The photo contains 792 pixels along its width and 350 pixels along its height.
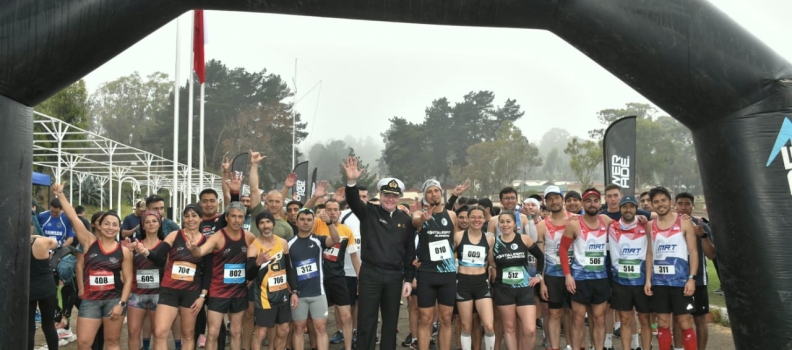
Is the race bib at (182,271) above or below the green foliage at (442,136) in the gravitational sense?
below

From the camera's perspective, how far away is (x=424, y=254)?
641cm

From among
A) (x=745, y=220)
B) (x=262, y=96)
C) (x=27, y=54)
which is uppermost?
(x=262, y=96)

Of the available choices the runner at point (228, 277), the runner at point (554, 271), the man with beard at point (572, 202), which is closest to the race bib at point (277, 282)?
the runner at point (228, 277)

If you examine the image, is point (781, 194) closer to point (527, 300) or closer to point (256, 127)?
point (527, 300)

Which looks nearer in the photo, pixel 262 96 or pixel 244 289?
pixel 244 289

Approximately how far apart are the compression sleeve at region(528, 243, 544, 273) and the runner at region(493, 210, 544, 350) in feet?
0.13

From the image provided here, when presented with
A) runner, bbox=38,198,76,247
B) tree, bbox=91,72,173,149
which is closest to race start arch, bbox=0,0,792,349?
runner, bbox=38,198,76,247

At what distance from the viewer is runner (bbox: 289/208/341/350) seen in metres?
6.45

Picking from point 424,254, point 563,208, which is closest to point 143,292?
point 424,254

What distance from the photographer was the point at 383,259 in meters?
6.04

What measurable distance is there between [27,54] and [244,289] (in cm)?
330

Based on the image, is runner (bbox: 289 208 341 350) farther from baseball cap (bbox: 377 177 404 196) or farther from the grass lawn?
the grass lawn

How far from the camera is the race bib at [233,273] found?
6.12 meters

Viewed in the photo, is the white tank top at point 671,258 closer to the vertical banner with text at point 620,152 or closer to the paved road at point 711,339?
the paved road at point 711,339
